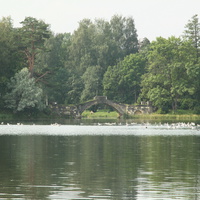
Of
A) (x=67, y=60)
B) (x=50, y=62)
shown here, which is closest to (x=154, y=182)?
(x=50, y=62)

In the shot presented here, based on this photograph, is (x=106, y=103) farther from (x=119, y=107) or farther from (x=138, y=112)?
(x=138, y=112)

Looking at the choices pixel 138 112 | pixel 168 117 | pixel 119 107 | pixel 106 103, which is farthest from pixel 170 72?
pixel 106 103

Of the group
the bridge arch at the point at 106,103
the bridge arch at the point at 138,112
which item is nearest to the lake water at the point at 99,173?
the bridge arch at the point at 106,103

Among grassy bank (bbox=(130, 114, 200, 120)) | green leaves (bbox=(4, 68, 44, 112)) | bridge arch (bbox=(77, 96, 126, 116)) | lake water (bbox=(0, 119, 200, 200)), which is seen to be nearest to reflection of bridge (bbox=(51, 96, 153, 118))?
bridge arch (bbox=(77, 96, 126, 116))

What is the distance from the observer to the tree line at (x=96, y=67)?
107375mm

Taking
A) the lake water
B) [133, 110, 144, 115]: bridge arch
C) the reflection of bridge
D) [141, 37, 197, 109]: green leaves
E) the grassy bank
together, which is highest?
[141, 37, 197, 109]: green leaves

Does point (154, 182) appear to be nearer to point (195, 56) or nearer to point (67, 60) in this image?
point (195, 56)

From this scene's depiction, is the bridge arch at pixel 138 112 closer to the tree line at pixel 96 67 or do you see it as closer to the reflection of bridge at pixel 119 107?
the reflection of bridge at pixel 119 107

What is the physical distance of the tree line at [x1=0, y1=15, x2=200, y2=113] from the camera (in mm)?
107375

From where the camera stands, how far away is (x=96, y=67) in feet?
474

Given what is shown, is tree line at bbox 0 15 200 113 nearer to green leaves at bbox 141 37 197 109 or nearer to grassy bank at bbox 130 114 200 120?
green leaves at bbox 141 37 197 109

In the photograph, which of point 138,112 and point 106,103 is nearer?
point 106,103

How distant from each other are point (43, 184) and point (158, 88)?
10978cm

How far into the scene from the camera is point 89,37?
149875 mm
